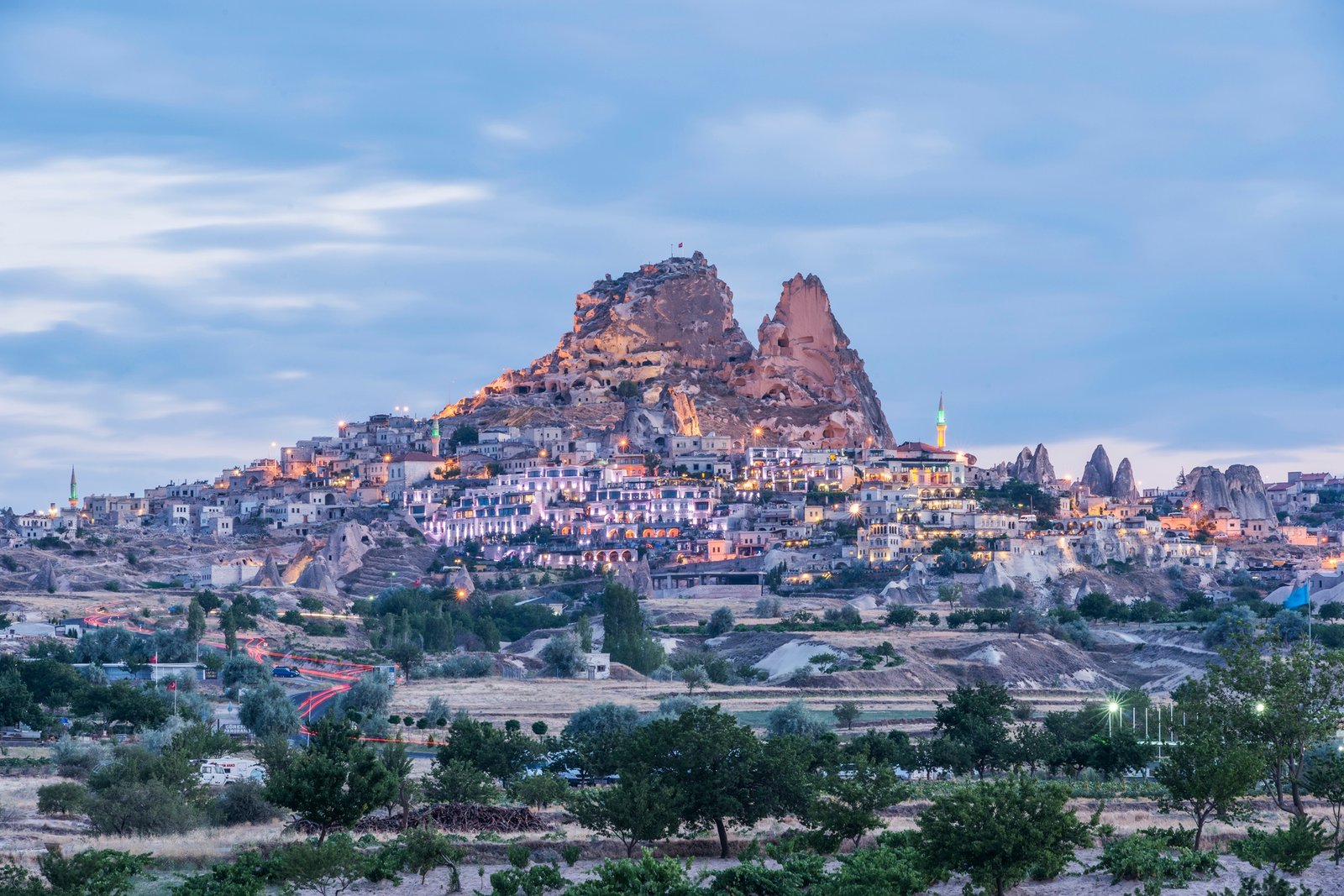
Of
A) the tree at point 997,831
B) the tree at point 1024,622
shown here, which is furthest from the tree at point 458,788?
the tree at point 1024,622

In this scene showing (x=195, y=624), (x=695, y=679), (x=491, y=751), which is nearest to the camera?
(x=491, y=751)

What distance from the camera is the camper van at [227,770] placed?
153 feet

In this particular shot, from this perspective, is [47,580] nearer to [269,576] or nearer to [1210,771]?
[269,576]

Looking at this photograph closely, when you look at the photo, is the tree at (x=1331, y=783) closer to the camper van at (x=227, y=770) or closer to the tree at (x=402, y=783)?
the tree at (x=402, y=783)

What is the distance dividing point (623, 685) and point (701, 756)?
45.7 m

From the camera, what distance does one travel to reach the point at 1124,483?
198 m

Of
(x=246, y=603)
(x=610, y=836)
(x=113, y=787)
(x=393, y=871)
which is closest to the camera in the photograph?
(x=393, y=871)

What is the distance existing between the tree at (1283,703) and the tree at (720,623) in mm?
66389

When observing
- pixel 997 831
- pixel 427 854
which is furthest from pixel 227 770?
pixel 997 831

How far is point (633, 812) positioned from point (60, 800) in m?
14.3

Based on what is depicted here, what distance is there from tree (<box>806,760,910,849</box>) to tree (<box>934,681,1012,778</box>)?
14191 mm

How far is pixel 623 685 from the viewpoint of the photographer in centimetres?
8244

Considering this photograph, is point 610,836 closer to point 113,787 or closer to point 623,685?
point 113,787

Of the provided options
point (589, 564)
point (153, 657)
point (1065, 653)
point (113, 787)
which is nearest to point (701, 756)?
point (113, 787)
